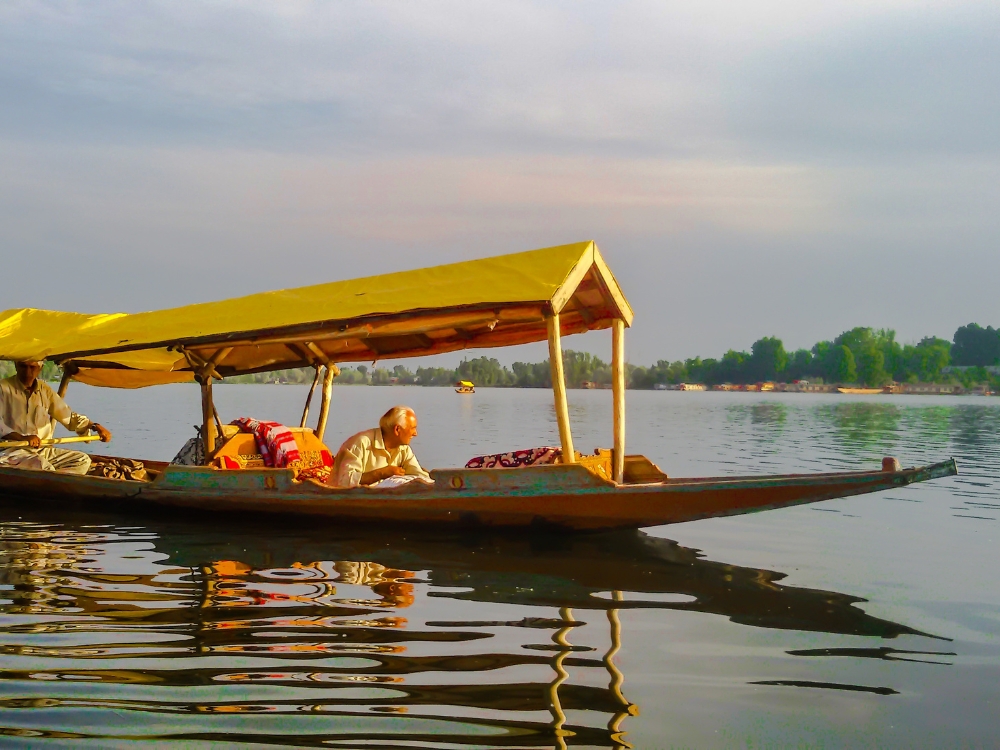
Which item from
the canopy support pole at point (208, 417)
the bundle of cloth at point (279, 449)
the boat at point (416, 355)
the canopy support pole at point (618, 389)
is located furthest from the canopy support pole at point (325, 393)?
the canopy support pole at point (618, 389)

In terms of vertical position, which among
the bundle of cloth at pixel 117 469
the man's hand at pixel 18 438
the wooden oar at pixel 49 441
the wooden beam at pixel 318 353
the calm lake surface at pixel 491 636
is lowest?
the calm lake surface at pixel 491 636

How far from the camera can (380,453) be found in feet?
27.7

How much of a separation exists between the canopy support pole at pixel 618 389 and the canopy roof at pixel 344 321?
24cm

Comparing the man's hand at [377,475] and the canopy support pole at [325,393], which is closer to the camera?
the man's hand at [377,475]

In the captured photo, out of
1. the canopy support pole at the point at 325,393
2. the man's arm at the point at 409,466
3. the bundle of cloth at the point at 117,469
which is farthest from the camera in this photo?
the bundle of cloth at the point at 117,469

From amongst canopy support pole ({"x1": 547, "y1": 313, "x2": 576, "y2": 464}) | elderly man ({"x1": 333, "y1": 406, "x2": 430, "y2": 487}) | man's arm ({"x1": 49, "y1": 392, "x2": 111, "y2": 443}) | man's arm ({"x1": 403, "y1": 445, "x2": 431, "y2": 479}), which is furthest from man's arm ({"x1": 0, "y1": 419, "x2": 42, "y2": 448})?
canopy support pole ({"x1": 547, "y1": 313, "x2": 576, "y2": 464})

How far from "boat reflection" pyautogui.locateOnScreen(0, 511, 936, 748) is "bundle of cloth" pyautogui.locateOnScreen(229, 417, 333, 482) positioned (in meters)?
0.90

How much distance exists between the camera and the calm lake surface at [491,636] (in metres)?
3.98

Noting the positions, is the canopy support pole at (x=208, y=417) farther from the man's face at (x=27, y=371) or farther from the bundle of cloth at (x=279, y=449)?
the man's face at (x=27, y=371)

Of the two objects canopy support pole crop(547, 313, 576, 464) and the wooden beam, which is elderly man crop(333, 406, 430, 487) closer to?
canopy support pole crop(547, 313, 576, 464)

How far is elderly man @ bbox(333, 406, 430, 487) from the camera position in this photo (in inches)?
322

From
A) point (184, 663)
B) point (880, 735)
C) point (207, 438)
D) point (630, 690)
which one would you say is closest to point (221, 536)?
point (207, 438)

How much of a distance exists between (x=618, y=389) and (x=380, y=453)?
2.39 metres

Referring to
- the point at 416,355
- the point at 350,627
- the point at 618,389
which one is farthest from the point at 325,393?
the point at 350,627
